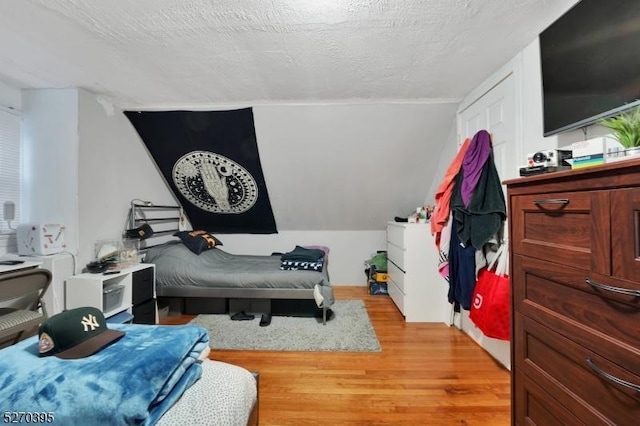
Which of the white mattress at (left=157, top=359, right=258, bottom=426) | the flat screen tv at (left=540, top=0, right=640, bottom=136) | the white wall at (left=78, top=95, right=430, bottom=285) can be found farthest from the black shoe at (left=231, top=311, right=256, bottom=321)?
the flat screen tv at (left=540, top=0, right=640, bottom=136)

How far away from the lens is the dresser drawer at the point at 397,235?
3.16 meters

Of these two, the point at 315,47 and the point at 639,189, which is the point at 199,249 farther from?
the point at 639,189

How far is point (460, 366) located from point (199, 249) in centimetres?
304

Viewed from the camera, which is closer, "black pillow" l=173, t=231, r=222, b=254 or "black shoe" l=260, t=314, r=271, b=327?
"black shoe" l=260, t=314, r=271, b=327

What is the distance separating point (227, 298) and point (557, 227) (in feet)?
10.0

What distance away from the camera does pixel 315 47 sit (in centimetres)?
184

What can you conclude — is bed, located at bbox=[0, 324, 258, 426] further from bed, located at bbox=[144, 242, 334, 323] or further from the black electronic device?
bed, located at bbox=[144, 242, 334, 323]

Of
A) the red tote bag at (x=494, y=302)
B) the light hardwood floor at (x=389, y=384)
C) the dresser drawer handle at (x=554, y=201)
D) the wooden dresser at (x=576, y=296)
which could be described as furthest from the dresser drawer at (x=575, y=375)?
the red tote bag at (x=494, y=302)

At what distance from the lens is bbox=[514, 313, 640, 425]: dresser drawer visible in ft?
2.53

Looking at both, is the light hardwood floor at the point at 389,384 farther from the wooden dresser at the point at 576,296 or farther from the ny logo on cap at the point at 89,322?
the ny logo on cap at the point at 89,322

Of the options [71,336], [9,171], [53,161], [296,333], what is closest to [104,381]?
[71,336]

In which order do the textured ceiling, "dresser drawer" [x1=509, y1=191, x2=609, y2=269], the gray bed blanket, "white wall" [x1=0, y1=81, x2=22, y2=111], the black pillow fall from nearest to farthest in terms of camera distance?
"dresser drawer" [x1=509, y1=191, x2=609, y2=269] < the textured ceiling < "white wall" [x1=0, y1=81, x2=22, y2=111] < the gray bed blanket < the black pillow

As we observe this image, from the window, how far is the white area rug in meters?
1.87

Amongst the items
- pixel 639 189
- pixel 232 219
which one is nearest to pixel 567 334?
pixel 639 189
